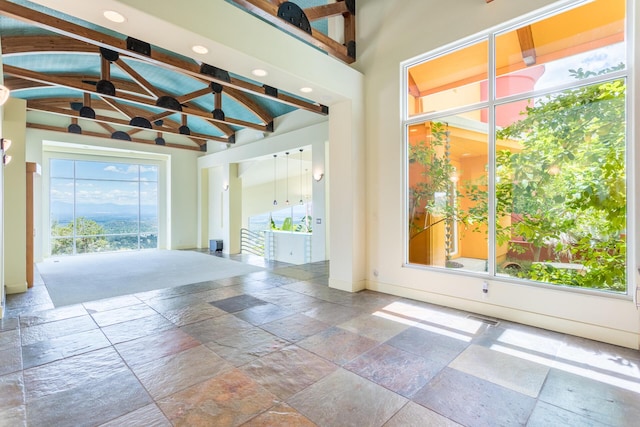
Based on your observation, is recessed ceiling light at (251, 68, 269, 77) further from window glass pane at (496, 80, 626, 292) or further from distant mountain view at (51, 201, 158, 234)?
distant mountain view at (51, 201, 158, 234)

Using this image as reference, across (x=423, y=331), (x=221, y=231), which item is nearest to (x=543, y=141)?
(x=423, y=331)

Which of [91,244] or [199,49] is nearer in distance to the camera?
[199,49]

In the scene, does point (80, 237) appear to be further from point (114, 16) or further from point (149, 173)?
point (114, 16)

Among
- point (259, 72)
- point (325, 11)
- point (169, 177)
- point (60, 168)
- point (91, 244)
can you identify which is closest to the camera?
point (259, 72)

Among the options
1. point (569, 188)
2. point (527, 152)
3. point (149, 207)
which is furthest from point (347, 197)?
point (149, 207)

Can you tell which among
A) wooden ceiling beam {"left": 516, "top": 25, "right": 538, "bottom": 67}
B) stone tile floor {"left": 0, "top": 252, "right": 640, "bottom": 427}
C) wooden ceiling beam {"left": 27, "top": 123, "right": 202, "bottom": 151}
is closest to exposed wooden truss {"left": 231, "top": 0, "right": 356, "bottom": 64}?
wooden ceiling beam {"left": 516, "top": 25, "right": 538, "bottom": 67}

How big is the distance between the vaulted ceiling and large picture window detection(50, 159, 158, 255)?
1.67m

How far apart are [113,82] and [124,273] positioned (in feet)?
15.4

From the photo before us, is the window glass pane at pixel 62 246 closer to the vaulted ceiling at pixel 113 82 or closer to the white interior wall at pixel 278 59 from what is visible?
the vaulted ceiling at pixel 113 82

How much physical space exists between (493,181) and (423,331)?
2.09 meters

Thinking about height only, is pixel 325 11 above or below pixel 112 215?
above

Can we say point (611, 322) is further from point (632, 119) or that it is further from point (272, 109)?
point (272, 109)

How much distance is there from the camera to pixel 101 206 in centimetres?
1091

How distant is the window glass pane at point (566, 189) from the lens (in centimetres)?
317
